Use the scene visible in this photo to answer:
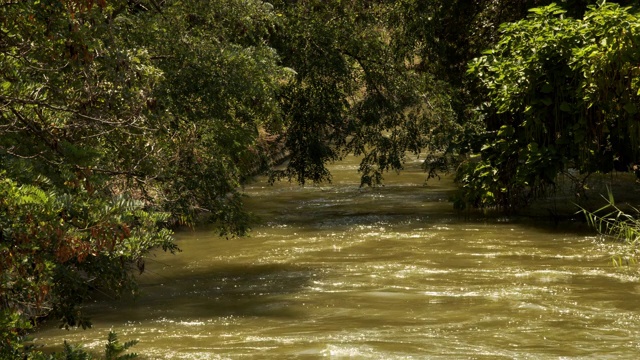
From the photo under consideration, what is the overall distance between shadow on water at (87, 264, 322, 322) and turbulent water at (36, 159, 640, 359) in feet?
0.07

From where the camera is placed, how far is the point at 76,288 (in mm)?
8398

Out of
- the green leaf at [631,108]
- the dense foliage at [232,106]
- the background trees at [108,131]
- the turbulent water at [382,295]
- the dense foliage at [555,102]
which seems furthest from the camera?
the dense foliage at [555,102]

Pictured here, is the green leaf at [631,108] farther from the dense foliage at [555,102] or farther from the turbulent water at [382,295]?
the turbulent water at [382,295]

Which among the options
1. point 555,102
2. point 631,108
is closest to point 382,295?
point 631,108

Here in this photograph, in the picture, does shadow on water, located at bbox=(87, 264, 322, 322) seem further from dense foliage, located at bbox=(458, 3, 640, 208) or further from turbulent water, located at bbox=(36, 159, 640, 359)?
dense foliage, located at bbox=(458, 3, 640, 208)

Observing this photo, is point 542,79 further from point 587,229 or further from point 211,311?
point 211,311

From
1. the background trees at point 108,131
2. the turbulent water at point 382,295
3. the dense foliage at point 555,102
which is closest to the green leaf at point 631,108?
the dense foliage at point 555,102

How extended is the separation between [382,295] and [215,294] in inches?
76.6

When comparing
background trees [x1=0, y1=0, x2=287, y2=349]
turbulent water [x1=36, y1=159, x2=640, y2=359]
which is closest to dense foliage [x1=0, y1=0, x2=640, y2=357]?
background trees [x1=0, y1=0, x2=287, y2=349]

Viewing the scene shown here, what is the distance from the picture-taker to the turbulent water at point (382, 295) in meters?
9.59

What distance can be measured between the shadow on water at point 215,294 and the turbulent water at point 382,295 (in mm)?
23

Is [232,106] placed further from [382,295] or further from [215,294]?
[382,295]

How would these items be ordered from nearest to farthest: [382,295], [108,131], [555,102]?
[108,131] → [382,295] → [555,102]

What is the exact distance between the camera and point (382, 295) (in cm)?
1195
